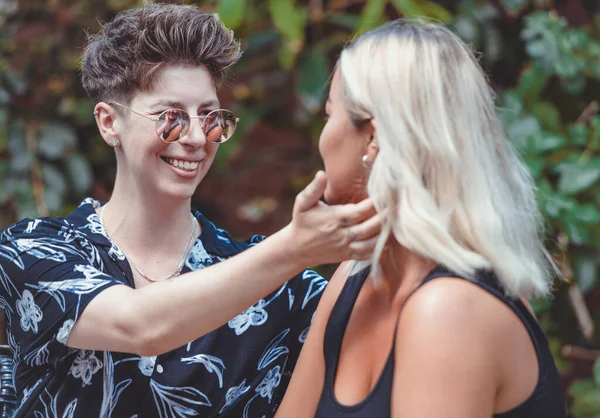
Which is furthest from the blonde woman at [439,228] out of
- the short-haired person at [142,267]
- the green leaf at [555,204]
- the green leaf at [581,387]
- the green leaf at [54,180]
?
the green leaf at [54,180]

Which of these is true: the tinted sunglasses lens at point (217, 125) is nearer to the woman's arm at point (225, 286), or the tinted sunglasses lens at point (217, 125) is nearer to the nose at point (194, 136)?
the nose at point (194, 136)

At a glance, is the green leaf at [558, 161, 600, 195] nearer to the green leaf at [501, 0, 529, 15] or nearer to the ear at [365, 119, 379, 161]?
the green leaf at [501, 0, 529, 15]

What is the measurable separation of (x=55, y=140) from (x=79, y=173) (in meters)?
0.17

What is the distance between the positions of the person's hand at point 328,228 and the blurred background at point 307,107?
190 centimetres

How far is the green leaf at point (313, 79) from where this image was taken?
12.3 ft

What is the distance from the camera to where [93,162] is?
418 cm

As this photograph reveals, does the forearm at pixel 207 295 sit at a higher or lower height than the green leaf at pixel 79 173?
higher

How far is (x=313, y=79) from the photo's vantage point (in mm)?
3760

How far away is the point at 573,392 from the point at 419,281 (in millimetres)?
2084

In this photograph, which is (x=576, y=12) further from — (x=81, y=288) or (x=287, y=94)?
(x=81, y=288)

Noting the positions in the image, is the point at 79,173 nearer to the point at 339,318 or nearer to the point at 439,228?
the point at 339,318

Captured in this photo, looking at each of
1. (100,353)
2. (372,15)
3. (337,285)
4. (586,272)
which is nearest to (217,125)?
(337,285)

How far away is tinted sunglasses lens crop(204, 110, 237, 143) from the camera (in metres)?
2.12

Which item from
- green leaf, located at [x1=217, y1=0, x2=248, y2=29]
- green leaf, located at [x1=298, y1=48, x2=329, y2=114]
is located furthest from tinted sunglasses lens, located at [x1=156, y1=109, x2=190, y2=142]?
green leaf, located at [x1=298, y1=48, x2=329, y2=114]
